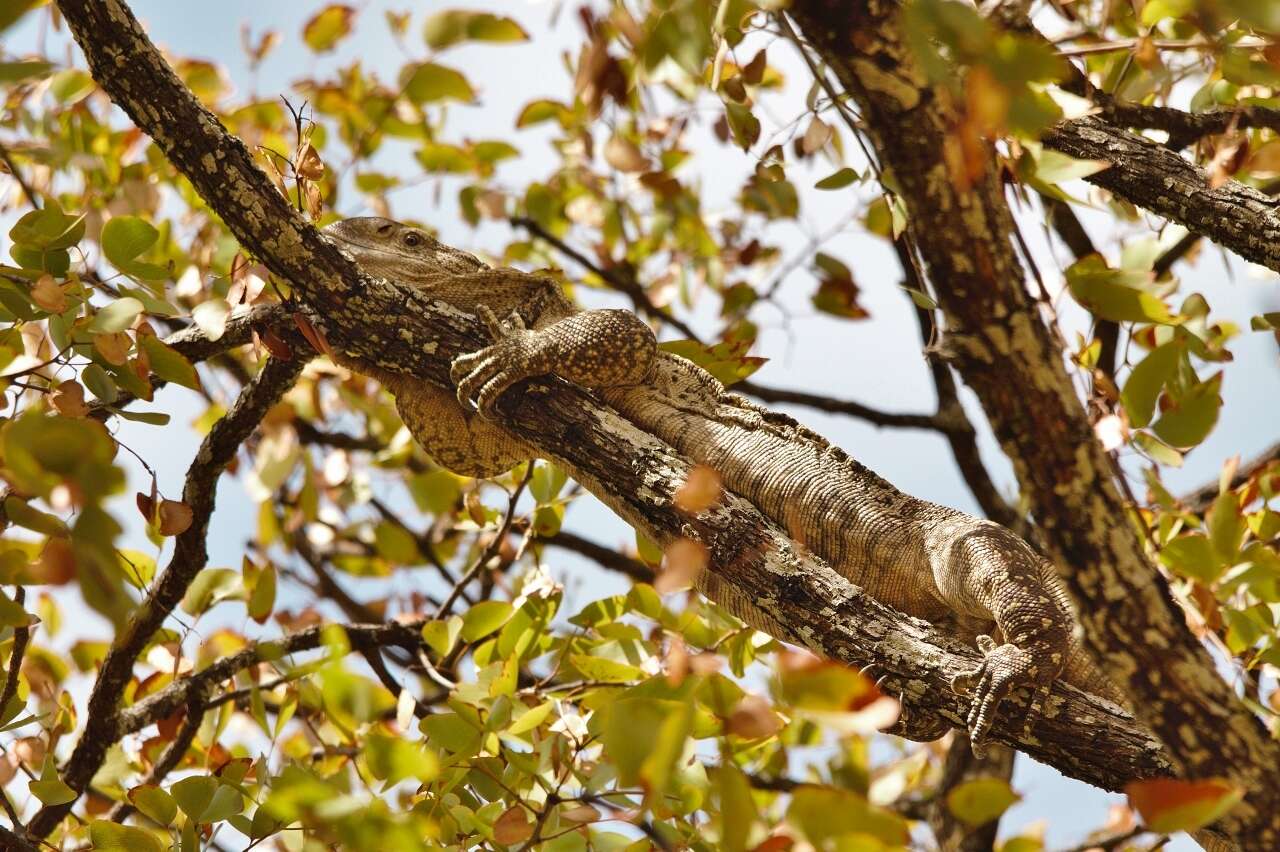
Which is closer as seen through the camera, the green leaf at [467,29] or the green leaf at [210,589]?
the green leaf at [467,29]

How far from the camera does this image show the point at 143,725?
4.93m

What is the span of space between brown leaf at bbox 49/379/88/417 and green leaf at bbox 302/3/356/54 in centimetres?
341

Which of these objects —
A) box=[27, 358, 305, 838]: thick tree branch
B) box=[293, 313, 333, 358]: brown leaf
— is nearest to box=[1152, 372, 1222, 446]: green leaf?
box=[293, 313, 333, 358]: brown leaf

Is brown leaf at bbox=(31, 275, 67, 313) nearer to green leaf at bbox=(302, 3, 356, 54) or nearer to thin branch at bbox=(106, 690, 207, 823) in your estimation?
thin branch at bbox=(106, 690, 207, 823)

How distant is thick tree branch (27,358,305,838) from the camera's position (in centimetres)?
467

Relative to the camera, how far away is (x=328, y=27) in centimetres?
644

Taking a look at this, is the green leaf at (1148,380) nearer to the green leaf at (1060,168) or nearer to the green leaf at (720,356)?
the green leaf at (1060,168)

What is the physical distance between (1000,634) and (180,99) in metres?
3.33

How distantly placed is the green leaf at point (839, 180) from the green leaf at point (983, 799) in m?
3.03

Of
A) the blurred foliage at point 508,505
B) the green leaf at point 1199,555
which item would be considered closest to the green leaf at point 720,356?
the blurred foliage at point 508,505

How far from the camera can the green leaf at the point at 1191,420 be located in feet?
12.5

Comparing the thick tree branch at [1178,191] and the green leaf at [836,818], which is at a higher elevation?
the thick tree branch at [1178,191]

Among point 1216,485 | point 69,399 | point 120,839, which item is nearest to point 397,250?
point 69,399

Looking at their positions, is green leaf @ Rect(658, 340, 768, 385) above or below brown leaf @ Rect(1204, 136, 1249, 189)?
above
